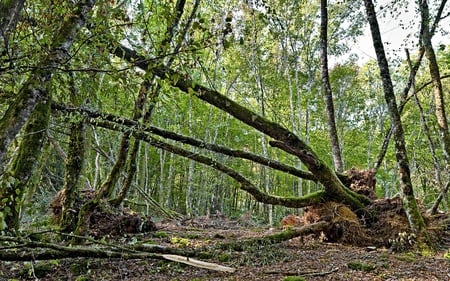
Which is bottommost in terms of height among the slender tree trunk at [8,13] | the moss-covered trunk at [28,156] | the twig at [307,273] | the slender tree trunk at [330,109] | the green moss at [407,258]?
the twig at [307,273]

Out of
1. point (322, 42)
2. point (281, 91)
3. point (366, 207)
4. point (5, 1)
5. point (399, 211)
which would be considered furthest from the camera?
point (281, 91)

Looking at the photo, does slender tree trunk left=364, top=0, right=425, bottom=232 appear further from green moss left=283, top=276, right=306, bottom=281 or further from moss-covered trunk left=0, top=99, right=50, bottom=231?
moss-covered trunk left=0, top=99, right=50, bottom=231

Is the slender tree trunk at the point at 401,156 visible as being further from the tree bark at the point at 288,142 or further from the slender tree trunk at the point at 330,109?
the slender tree trunk at the point at 330,109

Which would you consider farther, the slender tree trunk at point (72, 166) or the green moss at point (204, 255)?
the slender tree trunk at point (72, 166)

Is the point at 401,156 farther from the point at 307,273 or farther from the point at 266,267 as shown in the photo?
the point at 266,267

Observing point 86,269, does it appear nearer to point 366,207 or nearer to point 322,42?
point 366,207

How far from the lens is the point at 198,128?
19.3 metres

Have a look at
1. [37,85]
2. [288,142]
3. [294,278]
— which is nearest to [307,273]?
[294,278]

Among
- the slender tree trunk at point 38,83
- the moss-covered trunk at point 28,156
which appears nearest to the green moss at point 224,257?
the moss-covered trunk at point 28,156

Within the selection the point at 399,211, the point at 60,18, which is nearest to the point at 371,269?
the point at 399,211

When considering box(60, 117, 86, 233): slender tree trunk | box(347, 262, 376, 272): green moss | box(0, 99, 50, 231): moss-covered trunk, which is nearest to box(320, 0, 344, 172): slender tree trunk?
box(347, 262, 376, 272): green moss

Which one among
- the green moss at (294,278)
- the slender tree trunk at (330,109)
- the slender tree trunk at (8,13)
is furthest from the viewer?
the slender tree trunk at (330,109)

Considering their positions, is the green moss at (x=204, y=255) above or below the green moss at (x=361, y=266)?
below

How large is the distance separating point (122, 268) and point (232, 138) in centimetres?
1829
